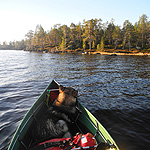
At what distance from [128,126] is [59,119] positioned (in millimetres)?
4382

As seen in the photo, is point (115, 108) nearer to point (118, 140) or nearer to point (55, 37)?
point (118, 140)

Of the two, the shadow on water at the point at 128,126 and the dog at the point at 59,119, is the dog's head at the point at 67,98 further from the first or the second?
the shadow on water at the point at 128,126

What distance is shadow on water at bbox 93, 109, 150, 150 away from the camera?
19.9 feet

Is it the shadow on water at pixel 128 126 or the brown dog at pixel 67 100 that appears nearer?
the shadow on water at pixel 128 126

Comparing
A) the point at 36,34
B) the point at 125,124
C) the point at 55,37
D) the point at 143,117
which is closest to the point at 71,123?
the point at 125,124

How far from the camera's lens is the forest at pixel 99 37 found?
268ft

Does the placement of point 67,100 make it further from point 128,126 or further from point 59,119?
point 128,126

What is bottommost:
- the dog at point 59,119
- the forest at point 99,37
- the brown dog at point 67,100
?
the dog at point 59,119

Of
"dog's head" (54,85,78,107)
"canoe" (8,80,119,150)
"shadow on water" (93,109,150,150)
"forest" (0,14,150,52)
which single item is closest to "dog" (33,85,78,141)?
"dog's head" (54,85,78,107)

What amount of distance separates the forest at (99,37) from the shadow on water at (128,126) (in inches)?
2835

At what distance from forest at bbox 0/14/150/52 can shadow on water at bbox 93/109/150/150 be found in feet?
236

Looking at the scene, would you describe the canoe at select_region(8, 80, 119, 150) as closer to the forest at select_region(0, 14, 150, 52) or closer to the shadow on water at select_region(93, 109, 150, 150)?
the shadow on water at select_region(93, 109, 150, 150)

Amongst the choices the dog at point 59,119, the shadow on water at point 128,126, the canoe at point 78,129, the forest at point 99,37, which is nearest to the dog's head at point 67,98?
the dog at point 59,119

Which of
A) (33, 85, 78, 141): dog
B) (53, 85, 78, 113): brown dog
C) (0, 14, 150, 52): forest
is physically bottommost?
(33, 85, 78, 141): dog
